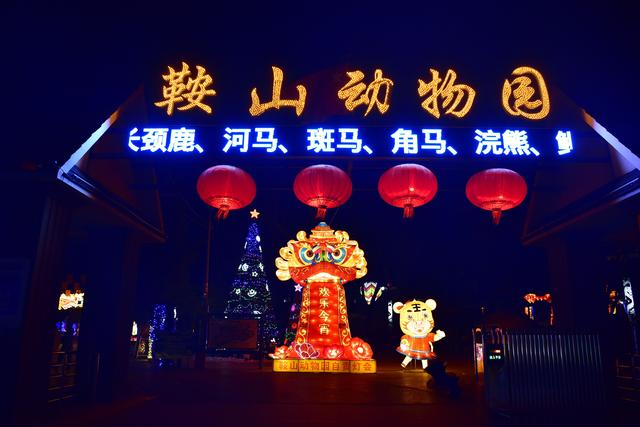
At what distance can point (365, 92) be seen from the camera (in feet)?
28.0

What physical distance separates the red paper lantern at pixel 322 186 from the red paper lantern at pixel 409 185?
0.76m

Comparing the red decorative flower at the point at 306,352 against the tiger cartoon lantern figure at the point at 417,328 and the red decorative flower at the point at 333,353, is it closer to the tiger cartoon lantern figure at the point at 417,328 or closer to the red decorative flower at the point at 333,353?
the red decorative flower at the point at 333,353

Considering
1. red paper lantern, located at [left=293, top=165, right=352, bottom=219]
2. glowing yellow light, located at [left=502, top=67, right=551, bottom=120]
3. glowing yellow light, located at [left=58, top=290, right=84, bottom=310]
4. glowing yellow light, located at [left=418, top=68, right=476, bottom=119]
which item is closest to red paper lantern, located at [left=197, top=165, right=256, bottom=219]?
red paper lantern, located at [left=293, top=165, right=352, bottom=219]

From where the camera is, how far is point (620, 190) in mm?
6441

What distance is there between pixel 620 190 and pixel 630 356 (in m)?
2.97

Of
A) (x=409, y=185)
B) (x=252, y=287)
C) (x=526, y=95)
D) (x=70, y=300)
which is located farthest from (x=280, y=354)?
(x=252, y=287)

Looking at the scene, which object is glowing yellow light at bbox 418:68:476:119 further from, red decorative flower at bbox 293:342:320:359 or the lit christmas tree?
the lit christmas tree

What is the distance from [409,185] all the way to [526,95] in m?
2.97

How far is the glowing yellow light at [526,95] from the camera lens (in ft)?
26.8

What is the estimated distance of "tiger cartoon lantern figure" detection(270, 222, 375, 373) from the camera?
574 inches

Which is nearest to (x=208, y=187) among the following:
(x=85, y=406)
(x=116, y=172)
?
(x=116, y=172)

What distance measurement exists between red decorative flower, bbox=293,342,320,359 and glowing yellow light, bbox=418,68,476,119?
9.22 metres

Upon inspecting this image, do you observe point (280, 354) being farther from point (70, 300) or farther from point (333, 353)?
point (70, 300)

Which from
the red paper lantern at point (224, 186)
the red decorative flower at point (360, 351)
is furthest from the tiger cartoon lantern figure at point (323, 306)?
the red paper lantern at point (224, 186)
